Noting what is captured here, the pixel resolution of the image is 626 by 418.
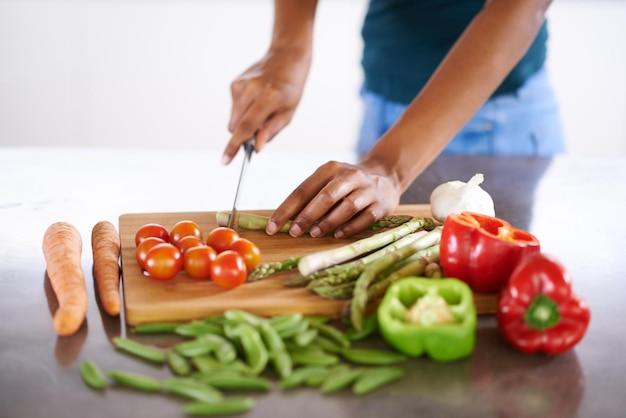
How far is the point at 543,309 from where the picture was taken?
135 centimetres

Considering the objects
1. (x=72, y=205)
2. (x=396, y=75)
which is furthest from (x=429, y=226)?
(x=396, y=75)

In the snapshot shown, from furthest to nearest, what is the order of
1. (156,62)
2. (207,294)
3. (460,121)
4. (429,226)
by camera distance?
(156,62)
(460,121)
(429,226)
(207,294)

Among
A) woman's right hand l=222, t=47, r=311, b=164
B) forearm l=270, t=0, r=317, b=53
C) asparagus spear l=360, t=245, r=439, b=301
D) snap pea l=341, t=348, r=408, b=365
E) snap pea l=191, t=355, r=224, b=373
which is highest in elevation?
forearm l=270, t=0, r=317, b=53

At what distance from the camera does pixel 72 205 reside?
2.24m

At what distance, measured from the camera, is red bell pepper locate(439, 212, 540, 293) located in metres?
1.56

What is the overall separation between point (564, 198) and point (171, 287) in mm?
1346

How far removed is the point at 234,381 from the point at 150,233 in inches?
25.2

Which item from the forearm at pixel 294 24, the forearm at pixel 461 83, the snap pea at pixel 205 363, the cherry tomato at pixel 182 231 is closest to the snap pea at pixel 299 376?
the snap pea at pixel 205 363

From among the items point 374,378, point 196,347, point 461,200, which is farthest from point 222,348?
point 461,200

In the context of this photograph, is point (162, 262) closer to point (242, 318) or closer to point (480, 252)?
point (242, 318)

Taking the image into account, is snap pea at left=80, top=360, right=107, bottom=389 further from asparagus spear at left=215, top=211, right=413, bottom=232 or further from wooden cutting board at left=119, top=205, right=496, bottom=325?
asparagus spear at left=215, top=211, right=413, bottom=232

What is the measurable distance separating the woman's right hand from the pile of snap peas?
895 mm

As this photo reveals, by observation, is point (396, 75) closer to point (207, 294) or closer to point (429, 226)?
point (429, 226)

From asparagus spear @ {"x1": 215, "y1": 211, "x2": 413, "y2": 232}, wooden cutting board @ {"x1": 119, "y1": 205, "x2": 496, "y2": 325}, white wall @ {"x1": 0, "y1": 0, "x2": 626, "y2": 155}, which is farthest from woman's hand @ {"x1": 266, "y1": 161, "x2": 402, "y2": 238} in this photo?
white wall @ {"x1": 0, "y1": 0, "x2": 626, "y2": 155}
